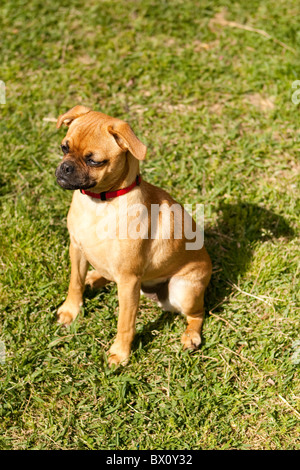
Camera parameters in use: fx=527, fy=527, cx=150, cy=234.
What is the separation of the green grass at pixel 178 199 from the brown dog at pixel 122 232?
0.89 feet

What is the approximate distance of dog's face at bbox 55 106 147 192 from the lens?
3229 millimetres

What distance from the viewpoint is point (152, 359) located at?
4156 millimetres

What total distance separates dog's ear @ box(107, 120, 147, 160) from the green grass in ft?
5.40

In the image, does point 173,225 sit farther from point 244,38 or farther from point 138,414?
point 244,38

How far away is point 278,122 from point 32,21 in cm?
343

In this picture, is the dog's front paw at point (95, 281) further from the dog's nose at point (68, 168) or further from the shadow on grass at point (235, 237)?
the dog's nose at point (68, 168)

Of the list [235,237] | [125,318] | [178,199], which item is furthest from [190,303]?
[178,199]

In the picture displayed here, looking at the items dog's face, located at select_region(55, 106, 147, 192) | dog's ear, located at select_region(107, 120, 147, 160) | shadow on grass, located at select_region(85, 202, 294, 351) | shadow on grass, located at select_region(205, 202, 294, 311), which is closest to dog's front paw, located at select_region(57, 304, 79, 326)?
shadow on grass, located at select_region(85, 202, 294, 351)

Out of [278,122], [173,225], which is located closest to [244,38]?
[278,122]

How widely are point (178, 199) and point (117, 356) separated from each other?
1.81m

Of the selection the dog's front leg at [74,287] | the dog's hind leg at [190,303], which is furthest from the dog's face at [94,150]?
the dog's hind leg at [190,303]

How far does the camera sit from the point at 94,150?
3262 mm

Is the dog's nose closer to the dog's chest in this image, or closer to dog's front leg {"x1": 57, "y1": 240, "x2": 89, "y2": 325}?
the dog's chest

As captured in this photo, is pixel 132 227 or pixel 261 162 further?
pixel 261 162
